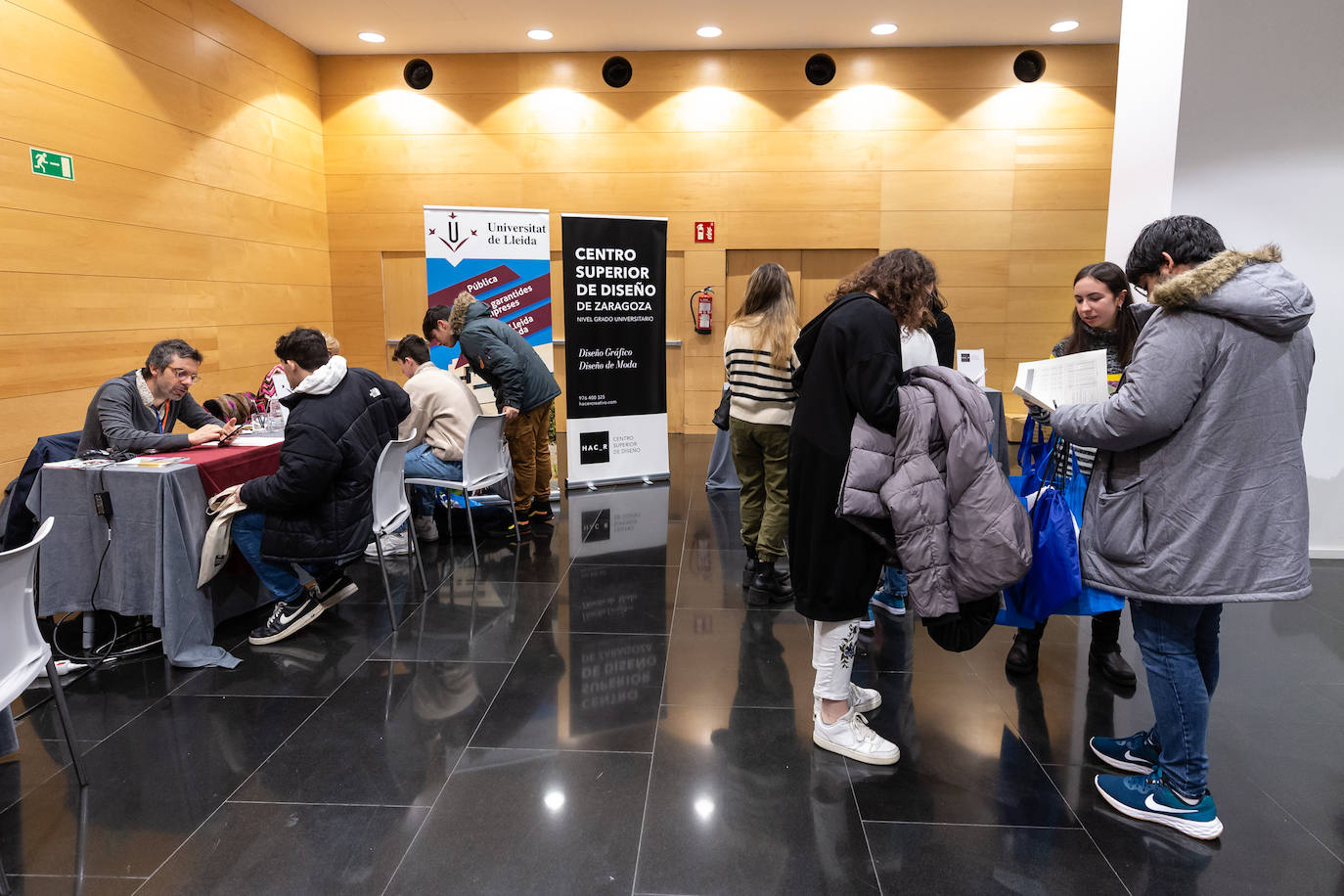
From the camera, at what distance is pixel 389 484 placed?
3646mm

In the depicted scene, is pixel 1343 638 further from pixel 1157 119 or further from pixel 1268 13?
pixel 1268 13

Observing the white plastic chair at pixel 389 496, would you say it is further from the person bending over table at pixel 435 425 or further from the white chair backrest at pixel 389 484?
the person bending over table at pixel 435 425

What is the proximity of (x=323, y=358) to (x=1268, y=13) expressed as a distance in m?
4.72

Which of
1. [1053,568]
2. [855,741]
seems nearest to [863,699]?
[855,741]

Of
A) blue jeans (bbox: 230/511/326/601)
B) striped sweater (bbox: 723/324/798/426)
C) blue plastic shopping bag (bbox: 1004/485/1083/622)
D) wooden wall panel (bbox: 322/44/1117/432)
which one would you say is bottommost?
blue jeans (bbox: 230/511/326/601)

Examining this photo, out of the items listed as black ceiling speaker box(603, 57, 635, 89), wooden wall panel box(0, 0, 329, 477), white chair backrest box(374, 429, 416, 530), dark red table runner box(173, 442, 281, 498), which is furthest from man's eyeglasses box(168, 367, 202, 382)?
black ceiling speaker box(603, 57, 635, 89)

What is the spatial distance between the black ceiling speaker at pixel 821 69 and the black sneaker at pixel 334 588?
272 inches

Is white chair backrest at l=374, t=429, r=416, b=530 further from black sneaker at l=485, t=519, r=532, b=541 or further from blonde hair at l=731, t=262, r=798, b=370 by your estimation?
blonde hair at l=731, t=262, r=798, b=370

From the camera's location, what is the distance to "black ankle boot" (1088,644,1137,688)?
2.88m

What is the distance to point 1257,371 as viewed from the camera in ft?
6.11

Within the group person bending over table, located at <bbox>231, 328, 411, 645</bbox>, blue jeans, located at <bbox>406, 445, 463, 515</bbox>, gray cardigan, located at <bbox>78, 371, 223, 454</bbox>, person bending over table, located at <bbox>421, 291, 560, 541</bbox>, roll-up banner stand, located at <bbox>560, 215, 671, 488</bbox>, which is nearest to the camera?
person bending over table, located at <bbox>231, 328, 411, 645</bbox>

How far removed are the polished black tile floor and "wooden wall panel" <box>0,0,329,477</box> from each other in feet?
9.73

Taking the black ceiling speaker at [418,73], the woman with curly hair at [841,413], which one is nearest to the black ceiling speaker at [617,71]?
the black ceiling speaker at [418,73]

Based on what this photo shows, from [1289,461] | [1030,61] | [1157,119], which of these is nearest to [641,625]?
[1289,461]
